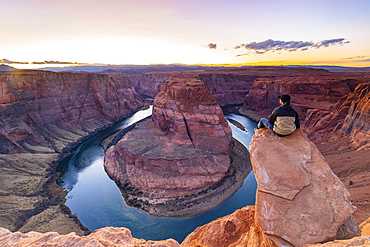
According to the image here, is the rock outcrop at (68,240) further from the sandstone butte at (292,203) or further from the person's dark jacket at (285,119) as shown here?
the person's dark jacket at (285,119)

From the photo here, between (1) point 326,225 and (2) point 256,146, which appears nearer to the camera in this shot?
(1) point 326,225

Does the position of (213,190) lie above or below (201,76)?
below

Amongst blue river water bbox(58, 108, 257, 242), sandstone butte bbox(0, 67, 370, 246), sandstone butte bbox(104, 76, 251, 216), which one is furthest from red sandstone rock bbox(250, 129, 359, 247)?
sandstone butte bbox(104, 76, 251, 216)

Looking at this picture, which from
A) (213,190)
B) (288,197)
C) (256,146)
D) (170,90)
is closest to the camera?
(288,197)

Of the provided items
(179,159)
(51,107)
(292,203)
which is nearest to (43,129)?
(51,107)

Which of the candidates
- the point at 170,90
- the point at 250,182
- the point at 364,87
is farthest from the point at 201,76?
the point at 250,182

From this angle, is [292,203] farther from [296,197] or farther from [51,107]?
[51,107]

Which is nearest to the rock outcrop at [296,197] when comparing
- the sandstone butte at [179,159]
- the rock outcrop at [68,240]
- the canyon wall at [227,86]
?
the rock outcrop at [68,240]

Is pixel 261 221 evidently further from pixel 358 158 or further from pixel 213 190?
pixel 358 158
